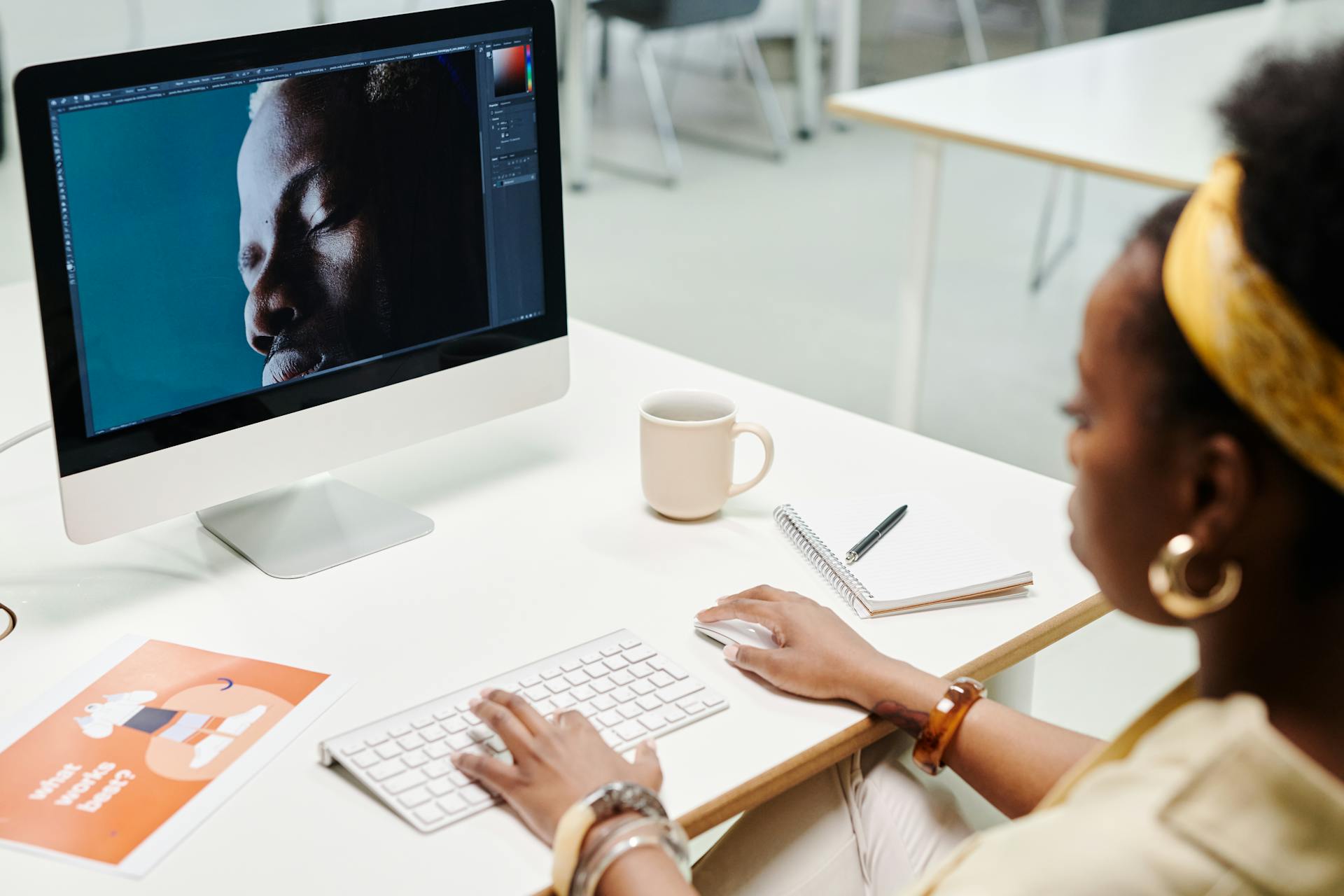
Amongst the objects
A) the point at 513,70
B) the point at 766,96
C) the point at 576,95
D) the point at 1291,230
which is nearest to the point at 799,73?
the point at 766,96

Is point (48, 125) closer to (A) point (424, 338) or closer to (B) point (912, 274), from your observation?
(A) point (424, 338)

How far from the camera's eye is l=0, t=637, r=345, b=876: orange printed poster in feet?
2.82

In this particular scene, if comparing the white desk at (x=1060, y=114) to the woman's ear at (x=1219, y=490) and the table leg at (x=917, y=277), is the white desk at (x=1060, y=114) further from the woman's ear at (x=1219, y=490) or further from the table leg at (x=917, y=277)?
the woman's ear at (x=1219, y=490)

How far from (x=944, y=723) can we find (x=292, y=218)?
66cm

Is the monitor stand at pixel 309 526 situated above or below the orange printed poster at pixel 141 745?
above

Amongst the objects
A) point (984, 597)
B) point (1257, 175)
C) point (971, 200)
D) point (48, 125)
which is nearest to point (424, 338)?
point (48, 125)

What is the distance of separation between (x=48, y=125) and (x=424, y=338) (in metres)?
0.37

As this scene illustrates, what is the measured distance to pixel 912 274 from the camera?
108 inches

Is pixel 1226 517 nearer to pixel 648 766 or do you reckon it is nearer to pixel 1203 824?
pixel 1203 824

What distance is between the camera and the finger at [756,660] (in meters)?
1.02

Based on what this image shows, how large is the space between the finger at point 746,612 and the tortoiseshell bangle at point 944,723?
141 mm

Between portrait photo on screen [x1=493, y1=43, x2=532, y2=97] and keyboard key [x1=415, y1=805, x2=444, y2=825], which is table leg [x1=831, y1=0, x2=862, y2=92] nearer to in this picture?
portrait photo on screen [x1=493, y1=43, x2=532, y2=97]

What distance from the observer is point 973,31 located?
5668 millimetres

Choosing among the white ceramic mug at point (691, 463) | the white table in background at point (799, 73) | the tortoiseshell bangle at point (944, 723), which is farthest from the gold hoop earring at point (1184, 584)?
the white table in background at point (799, 73)
